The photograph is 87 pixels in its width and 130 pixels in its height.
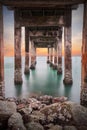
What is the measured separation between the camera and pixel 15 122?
6.89 metres

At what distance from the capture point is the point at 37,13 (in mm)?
18047

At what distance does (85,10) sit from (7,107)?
17.7 feet

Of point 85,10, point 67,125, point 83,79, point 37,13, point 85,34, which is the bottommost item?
point 67,125

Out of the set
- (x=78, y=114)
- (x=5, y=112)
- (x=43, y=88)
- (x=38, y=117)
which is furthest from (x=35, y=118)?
(x=43, y=88)

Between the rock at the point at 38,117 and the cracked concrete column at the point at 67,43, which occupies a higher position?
the cracked concrete column at the point at 67,43

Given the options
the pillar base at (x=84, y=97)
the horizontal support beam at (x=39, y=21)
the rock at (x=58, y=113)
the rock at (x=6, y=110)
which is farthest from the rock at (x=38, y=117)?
the horizontal support beam at (x=39, y=21)

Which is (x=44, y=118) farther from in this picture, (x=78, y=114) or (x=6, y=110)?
(x=6, y=110)

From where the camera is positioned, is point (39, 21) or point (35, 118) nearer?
point (35, 118)

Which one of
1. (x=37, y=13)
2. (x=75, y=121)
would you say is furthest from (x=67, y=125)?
(x=37, y=13)

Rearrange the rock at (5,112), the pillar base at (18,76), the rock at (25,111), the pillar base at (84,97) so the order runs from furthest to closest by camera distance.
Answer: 1. the pillar base at (18,76)
2. the pillar base at (84,97)
3. the rock at (25,111)
4. the rock at (5,112)

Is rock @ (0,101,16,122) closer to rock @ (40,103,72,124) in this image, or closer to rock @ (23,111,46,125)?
rock @ (23,111,46,125)

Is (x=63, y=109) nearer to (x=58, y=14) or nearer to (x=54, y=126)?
(x=54, y=126)

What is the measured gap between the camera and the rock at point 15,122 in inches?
263

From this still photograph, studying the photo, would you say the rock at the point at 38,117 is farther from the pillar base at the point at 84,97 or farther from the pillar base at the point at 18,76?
the pillar base at the point at 18,76
